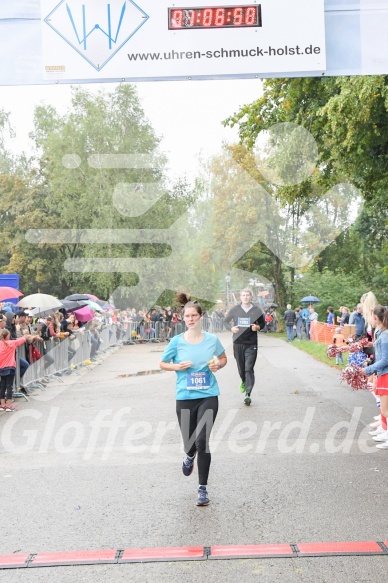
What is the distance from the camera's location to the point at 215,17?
8.16m

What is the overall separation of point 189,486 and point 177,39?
4.30m

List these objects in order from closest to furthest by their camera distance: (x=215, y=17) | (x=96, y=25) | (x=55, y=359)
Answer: (x=215, y=17) → (x=96, y=25) → (x=55, y=359)

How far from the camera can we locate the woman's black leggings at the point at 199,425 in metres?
6.63

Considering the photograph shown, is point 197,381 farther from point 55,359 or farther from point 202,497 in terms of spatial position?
point 55,359

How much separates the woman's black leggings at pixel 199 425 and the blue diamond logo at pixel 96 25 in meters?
3.62

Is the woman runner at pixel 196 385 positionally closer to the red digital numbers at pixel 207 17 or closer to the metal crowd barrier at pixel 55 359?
the red digital numbers at pixel 207 17

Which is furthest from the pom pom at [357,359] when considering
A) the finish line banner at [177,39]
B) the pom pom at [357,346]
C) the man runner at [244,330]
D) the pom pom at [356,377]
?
the finish line banner at [177,39]

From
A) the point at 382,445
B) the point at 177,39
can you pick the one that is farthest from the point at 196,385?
the point at 177,39

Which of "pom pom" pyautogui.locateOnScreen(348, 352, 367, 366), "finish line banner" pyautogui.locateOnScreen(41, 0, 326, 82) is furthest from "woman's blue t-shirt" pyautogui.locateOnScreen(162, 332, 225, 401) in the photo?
"pom pom" pyautogui.locateOnScreen(348, 352, 367, 366)

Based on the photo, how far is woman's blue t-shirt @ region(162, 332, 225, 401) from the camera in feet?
22.1

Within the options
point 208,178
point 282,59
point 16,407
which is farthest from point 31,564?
point 208,178

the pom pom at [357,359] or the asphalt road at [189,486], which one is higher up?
the pom pom at [357,359]

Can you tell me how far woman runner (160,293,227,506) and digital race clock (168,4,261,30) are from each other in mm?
2981

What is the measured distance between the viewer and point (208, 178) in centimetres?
5300
